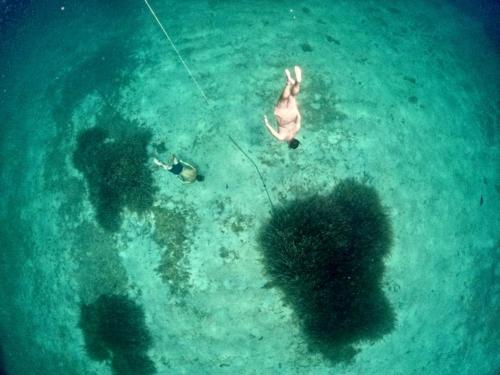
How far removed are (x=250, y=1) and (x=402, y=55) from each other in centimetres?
366

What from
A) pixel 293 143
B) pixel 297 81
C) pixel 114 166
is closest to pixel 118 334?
pixel 114 166

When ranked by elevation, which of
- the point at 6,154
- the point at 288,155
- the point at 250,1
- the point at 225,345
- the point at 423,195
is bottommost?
the point at 225,345

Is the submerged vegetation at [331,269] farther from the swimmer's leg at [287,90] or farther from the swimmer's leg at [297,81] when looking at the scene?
the swimmer's leg at [297,81]

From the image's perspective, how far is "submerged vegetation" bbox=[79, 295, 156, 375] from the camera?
5156mm

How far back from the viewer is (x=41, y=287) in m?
5.61

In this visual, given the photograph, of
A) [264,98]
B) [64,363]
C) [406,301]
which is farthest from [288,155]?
[64,363]

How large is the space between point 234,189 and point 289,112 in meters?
1.77

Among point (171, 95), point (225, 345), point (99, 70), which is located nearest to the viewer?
point (225, 345)

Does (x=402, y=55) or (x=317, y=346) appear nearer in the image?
(x=317, y=346)

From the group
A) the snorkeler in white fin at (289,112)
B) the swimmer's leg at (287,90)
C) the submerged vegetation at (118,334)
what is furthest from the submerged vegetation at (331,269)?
the submerged vegetation at (118,334)

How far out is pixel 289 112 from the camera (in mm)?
4344

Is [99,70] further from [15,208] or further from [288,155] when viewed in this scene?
[288,155]

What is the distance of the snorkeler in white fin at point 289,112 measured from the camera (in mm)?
3716

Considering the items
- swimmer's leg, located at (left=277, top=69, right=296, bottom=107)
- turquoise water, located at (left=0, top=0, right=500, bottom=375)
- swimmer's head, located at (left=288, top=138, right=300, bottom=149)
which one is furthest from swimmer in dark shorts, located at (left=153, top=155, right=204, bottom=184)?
swimmer's leg, located at (left=277, top=69, right=296, bottom=107)
